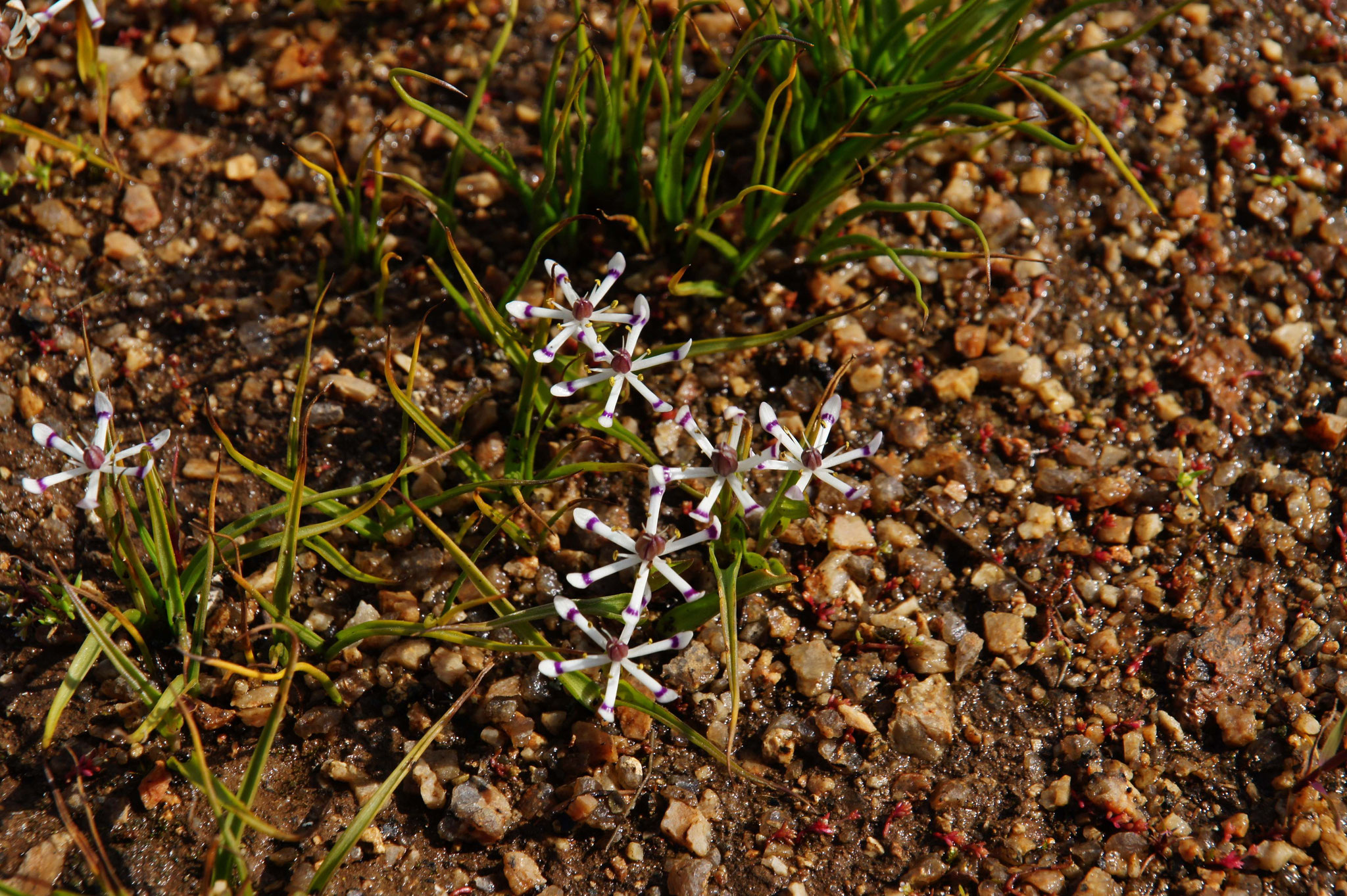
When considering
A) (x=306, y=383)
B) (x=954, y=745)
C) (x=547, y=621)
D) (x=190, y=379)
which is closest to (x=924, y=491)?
(x=954, y=745)

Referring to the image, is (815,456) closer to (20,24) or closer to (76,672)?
(76,672)

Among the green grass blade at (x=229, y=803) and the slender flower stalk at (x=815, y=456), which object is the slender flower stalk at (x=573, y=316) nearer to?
the slender flower stalk at (x=815, y=456)

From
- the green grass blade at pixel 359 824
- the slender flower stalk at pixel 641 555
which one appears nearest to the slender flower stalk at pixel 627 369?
the slender flower stalk at pixel 641 555

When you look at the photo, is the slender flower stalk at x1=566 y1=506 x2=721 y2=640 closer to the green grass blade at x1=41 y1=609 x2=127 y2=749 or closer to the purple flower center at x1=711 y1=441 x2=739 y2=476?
the purple flower center at x1=711 y1=441 x2=739 y2=476

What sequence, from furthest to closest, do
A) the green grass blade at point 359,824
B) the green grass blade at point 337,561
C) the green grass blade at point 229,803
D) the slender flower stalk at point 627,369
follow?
the green grass blade at point 337,561, the slender flower stalk at point 627,369, the green grass blade at point 359,824, the green grass blade at point 229,803

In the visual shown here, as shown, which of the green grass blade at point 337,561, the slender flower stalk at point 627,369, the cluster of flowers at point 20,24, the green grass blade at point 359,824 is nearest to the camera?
the green grass blade at point 359,824

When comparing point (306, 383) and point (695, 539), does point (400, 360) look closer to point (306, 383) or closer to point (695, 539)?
point (306, 383)

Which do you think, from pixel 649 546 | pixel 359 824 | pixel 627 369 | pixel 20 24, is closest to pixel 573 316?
pixel 627 369

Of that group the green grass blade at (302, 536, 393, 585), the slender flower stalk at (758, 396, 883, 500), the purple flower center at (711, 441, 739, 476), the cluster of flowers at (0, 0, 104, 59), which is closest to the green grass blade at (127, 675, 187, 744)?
the green grass blade at (302, 536, 393, 585)
